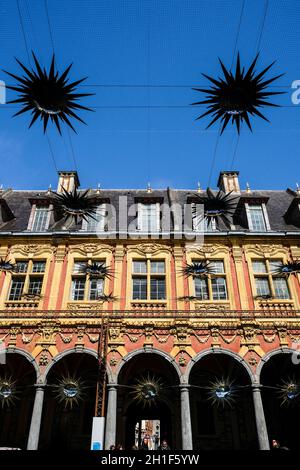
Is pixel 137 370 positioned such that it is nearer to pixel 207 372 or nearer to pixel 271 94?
pixel 207 372

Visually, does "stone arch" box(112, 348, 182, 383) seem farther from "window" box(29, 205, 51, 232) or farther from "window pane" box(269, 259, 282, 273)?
"window" box(29, 205, 51, 232)

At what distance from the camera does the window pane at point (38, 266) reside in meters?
17.6

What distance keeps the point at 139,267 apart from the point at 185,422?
7.48m

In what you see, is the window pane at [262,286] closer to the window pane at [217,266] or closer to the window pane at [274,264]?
the window pane at [274,264]

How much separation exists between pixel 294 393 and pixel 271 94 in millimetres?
12747

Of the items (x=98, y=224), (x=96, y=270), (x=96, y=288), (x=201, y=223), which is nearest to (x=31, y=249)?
(x=98, y=224)

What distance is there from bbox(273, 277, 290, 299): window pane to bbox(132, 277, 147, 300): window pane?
657cm

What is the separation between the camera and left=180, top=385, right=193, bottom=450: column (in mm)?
12977

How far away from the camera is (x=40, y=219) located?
19.5 metres

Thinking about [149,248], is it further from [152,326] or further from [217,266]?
[152,326]

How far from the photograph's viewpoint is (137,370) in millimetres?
16875

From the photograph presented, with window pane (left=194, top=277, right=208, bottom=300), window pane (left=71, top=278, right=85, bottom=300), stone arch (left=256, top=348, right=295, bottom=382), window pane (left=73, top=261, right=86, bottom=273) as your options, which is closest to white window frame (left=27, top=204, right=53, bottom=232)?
window pane (left=73, top=261, right=86, bottom=273)
